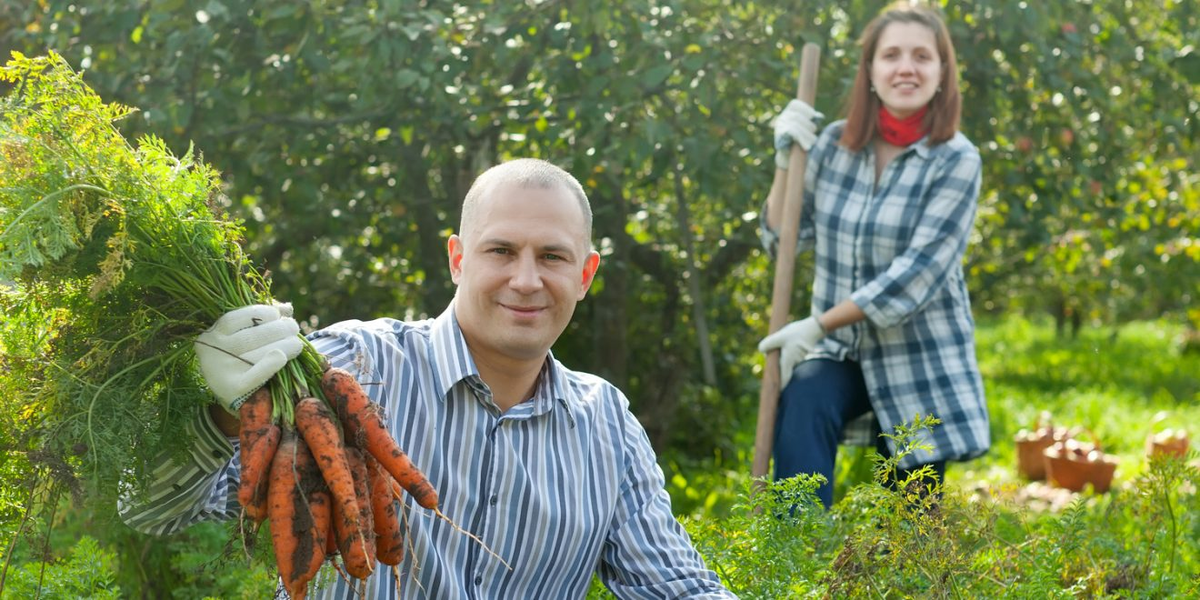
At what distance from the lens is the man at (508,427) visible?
227cm

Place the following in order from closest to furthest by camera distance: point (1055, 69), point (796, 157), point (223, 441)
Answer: point (223, 441) → point (796, 157) → point (1055, 69)

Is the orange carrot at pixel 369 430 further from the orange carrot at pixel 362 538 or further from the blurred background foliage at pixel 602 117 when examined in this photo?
the blurred background foliage at pixel 602 117

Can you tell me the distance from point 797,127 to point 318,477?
2355 millimetres

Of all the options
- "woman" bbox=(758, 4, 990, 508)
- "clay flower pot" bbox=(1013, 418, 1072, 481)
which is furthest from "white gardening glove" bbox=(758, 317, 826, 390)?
"clay flower pot" bbox=(1013, 418, 1072, 481)

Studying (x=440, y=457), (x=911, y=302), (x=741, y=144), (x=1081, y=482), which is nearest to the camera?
(x=440, y=457)

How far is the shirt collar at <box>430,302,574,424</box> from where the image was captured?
2.29 metres

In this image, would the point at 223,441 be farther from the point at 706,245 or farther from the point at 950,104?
the point at 706,245

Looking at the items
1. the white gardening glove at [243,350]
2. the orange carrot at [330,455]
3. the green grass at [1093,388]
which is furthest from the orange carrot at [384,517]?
the green grass at [1093,388]

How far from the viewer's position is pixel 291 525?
1.85 m

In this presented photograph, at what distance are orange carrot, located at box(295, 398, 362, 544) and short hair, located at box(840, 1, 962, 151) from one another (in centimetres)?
232

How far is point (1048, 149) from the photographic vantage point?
17.6ft

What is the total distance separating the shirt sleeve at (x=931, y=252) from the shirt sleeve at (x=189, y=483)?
2.02 m

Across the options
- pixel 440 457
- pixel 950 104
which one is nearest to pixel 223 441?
pixel 440 457

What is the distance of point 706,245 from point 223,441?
375cm
